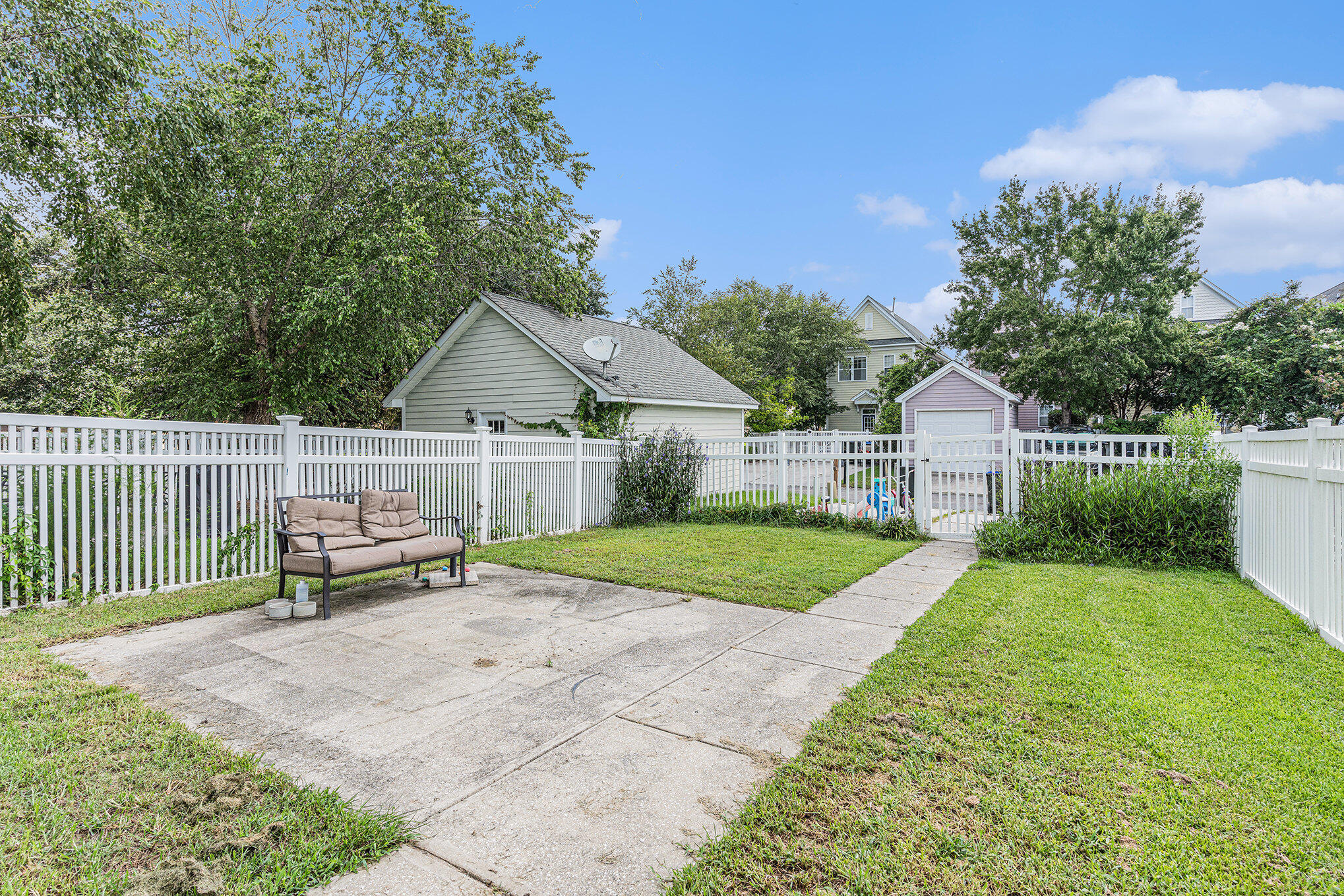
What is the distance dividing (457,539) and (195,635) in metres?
2.34

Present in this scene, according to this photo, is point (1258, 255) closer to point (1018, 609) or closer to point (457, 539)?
point (1018, 609)

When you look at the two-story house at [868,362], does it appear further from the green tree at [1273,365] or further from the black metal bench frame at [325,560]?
the black metal bench frame at [325,560]

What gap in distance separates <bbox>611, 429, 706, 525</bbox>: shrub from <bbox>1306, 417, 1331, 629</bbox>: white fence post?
8134 millimetres

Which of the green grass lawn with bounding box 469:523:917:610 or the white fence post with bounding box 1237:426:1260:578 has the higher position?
the white fence post with bounding box 1237:426:1260:578

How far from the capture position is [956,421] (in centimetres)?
2172

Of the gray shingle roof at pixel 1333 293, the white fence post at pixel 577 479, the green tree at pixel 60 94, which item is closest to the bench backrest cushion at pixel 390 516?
the white fence post at pixel 577 479

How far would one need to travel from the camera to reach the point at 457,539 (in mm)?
6543

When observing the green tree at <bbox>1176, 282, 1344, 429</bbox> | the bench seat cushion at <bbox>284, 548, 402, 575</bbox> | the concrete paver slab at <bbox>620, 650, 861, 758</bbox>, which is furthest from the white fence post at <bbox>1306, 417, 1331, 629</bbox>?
the green tree at <bbox>1176, 282, 1344, 429</bbox>

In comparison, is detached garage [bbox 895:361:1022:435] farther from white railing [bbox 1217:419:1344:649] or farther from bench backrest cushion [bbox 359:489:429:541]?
bench backrest cushion [bbox 359:489:429:541]

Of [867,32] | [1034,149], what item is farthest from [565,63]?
[1034,149]

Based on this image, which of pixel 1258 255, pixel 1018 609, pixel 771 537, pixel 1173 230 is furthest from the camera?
pixel 1258 255

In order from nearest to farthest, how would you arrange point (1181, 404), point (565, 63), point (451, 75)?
point (451, 75) → point (565, 63) → point (1181, 404)

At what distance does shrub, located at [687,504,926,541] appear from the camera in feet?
31.4

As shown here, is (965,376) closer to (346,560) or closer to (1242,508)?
(1242,508)
